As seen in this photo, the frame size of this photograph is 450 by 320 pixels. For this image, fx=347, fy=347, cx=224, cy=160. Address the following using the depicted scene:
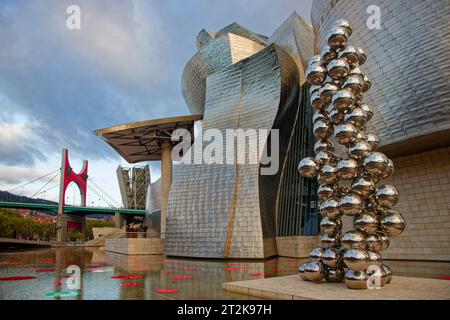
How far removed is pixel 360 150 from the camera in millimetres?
7367

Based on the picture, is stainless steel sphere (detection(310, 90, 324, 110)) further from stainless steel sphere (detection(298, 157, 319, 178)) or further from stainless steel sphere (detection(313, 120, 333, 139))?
stainless steel sphere (detection(298, 157, 319, 178))

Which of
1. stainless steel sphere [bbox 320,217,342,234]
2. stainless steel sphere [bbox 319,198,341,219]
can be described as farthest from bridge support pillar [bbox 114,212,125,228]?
stainless steel sphere [bbox 319,198,341,219]

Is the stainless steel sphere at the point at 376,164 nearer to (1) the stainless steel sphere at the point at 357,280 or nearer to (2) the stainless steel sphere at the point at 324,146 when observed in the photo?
(2) the stainless steel sphere at the point at 324,146

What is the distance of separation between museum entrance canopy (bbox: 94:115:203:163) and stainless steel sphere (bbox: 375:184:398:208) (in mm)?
20270

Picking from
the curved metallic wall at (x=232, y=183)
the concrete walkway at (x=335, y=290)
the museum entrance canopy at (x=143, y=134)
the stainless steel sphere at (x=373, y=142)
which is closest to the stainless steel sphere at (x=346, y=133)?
the stainless steel sphere at (x=373, y=142)

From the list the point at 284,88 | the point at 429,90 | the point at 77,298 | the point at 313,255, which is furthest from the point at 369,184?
the point at 284,88

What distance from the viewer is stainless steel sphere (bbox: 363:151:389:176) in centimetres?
715

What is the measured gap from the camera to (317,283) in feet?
24.9

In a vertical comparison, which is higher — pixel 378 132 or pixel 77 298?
pixel 378 132

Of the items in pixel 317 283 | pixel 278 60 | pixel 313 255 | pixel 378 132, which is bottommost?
pixel 317 283

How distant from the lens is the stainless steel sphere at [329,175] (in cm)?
787

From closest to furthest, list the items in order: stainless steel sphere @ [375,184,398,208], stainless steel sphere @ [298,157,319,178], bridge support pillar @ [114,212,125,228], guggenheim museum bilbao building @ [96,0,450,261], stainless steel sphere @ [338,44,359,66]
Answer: stainless steel sphere @ [375,184,398,208], stainless steel sphere @ [338,44,359,66], stainless steel sphere @ [298,157,319,178], guggenheim museum bilbao building @ [96,0,450,261], bridge support pillar @ [114,212,125,228]
